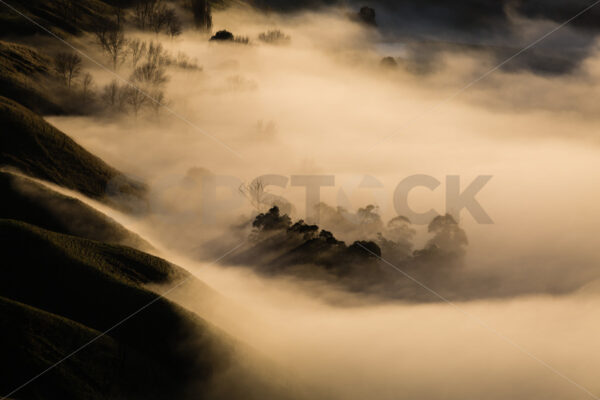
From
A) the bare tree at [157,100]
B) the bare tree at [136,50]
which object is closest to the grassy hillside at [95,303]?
the bare tree at [157,100]

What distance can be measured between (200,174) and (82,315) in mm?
84854

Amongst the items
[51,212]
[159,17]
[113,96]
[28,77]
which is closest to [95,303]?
[51,212]

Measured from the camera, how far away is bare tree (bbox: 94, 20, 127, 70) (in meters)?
142

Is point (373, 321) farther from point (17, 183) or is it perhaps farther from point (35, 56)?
point (35, 56)

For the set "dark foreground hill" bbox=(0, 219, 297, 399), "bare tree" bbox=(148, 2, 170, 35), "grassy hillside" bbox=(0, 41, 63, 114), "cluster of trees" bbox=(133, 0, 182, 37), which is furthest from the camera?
"bare tree" bbox=(148, 2, 170, 35)

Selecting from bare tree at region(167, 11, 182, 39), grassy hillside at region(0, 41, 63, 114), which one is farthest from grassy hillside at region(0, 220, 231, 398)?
bare tree at region(167, 11, 182, 39)

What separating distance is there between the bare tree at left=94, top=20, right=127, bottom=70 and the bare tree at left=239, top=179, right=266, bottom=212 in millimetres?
52534

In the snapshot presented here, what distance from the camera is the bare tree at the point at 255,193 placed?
114938mm

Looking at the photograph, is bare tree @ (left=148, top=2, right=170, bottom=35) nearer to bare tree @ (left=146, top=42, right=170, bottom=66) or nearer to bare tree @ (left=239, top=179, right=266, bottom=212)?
bare tree @ (left=146, top=42, right=170, bottom=66)

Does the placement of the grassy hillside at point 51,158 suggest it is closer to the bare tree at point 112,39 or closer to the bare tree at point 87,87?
the bare tree at point 87,87

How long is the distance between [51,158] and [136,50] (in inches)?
3703

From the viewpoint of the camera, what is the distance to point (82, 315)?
4406 centimetres

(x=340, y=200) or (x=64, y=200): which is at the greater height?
(x=64, y=200)

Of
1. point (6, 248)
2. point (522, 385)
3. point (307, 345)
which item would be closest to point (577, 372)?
point (522, 385)
